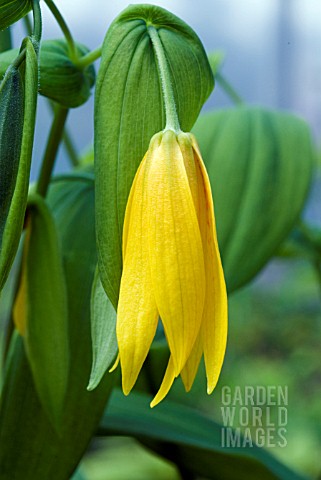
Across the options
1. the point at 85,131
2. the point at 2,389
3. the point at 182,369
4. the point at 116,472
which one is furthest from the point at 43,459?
the point at 85,131

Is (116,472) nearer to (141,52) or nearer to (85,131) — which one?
(141,52)

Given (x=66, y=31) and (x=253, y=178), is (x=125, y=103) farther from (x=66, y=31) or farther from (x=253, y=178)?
(x=253, y=178)

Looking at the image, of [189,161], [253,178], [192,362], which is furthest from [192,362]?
[253,178]

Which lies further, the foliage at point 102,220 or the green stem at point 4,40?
the green stem at point 4,40

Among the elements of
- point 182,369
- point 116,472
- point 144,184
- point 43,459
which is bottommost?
point 116,472

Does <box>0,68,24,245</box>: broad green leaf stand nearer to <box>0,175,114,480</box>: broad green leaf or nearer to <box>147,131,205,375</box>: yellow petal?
<box>147,131,205,375</box>: yellow petal

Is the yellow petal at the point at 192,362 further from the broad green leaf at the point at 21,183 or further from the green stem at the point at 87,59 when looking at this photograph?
the green stem at the point at 87,59

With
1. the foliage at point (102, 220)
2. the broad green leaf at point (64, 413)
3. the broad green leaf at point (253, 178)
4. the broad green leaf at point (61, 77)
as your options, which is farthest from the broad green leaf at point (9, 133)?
the broad green leaf at point (253, 178)
